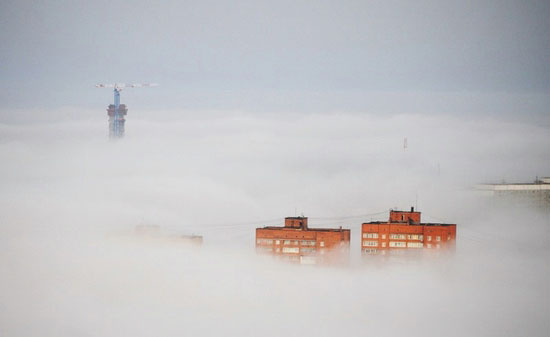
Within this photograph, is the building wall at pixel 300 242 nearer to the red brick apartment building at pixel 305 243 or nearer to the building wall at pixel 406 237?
the red brick apartment building at pixel 305 243

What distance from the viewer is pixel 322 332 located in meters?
43.4

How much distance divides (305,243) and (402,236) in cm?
310

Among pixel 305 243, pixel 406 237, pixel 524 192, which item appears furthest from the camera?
pixel 524 192

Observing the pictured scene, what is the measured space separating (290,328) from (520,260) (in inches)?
347

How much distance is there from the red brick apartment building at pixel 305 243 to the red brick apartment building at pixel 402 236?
81 centimetres

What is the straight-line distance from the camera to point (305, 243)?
1758 inches

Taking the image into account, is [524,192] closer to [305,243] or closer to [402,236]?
[402,236]

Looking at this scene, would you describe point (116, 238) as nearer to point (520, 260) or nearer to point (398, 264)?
point (398, 264)

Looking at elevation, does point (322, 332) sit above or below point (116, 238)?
below

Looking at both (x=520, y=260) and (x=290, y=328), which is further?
(x=520, y=260)

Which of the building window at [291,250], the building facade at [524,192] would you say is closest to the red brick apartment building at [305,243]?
the building window at [291,250]

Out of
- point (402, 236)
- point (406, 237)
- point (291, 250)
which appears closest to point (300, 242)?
point (291, 250)

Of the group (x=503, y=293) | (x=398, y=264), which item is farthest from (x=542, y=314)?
(x=398, y=264)

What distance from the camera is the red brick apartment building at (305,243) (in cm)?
4441
